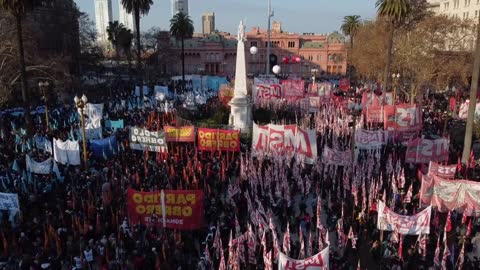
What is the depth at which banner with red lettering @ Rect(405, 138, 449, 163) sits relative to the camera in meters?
18.7

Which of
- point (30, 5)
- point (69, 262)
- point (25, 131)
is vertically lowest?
point (69, 262)

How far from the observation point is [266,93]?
3600 centimetres

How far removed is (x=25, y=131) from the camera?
79.6 feet

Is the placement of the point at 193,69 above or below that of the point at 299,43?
below

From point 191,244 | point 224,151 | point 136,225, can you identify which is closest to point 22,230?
point 136,225

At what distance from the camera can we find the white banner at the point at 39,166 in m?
17.9

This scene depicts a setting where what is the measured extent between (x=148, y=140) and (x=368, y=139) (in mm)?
10871

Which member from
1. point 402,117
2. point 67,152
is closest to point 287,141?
point 402,117

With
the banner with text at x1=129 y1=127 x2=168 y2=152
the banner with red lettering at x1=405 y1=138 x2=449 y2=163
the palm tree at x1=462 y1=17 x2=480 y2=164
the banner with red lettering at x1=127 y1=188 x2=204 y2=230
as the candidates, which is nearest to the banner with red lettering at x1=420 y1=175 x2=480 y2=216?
the banner with red lettering at x1=405 y1=138 x2=449 y2=163

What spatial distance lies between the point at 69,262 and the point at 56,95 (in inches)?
1341

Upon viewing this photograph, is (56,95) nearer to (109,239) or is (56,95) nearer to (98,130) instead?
(98,130)

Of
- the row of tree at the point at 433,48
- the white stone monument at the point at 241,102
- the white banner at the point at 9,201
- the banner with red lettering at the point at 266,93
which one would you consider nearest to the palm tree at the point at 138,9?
the banner with red lettering at the point at 266,93

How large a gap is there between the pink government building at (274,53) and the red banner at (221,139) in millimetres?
70240

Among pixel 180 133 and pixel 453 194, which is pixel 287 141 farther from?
pixel 453 194
